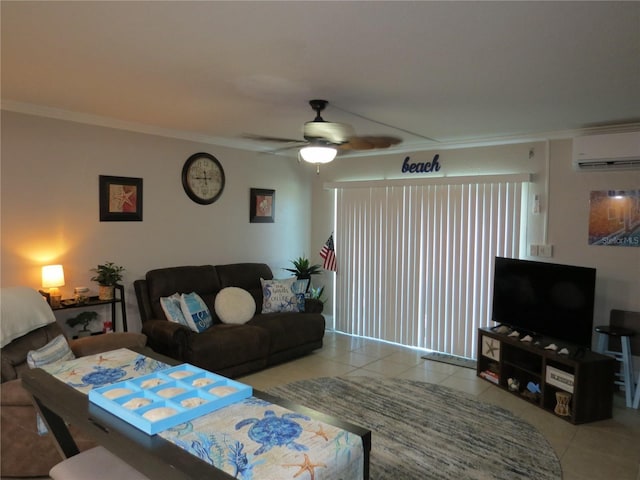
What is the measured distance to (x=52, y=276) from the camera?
378cm

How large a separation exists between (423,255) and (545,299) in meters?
1.60

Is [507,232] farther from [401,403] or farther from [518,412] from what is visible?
[401,403]

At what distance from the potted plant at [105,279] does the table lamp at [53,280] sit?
1.18 ft

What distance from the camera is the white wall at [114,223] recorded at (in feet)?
12.3

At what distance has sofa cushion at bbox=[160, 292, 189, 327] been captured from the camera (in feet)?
13.9

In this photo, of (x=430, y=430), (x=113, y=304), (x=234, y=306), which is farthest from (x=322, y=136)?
(x=113, y=304)

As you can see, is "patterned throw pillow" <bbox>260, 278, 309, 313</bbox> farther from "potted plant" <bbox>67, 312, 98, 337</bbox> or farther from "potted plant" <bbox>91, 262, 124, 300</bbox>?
"potted plant" <bbox>67, 312, 98, 337</bbox>

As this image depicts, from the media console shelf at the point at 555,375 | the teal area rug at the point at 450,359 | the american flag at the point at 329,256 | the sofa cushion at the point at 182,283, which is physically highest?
the american flag at the point at 329,256

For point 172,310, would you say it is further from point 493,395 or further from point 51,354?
point 493,395

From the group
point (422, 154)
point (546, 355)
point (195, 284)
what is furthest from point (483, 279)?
point (195, 284)

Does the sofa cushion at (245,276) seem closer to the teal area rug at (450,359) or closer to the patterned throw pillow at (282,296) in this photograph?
the patterned throw pillow at (282,296)

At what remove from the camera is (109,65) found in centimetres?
269

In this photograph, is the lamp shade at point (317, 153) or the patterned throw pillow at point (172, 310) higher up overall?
the lamp shade at point (317, 153)

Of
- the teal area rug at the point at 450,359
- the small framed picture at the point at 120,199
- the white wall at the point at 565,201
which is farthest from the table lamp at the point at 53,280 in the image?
the white wall at the point at 565,201
